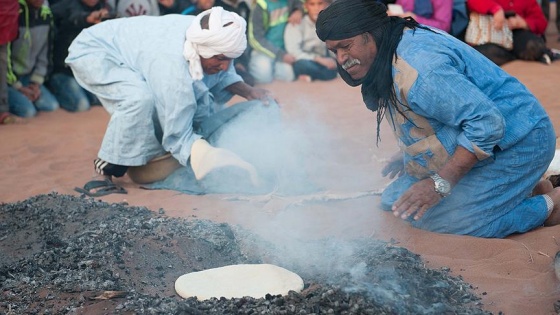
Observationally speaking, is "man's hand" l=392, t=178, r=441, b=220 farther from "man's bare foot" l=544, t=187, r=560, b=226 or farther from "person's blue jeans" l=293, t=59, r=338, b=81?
"person's blue jeans" l=293, t=59, r=338, b=81

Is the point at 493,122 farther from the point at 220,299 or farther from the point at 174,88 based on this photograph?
the point at 174,88

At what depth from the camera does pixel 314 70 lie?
347 inches

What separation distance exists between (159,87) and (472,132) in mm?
2407

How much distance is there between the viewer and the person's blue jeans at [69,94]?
7.64 metres

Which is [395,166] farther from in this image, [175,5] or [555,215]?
[175,5]

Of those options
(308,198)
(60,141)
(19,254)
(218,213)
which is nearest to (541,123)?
(308,198)

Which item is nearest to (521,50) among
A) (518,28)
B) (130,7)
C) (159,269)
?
(518,28)

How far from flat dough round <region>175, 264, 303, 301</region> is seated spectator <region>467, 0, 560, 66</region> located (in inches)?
224

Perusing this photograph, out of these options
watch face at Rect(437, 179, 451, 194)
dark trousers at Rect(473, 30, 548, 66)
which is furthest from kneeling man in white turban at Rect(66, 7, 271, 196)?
dark trousers at Rect(473, 30, 548, 66)

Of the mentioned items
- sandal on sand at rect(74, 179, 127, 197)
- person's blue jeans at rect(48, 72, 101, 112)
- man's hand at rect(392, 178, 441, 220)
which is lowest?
person's blue jeans at rect(48, 72, 101, 112)

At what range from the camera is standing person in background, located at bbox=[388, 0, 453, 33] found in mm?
8945

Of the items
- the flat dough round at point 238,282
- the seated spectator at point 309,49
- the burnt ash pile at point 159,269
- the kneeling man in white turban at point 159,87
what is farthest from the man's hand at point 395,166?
the seated spectator at point 309,49

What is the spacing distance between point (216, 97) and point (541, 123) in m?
2.76

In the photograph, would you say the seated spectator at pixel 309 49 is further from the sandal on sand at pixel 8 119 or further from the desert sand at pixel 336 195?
the sandal on sand at pixel 8 119
